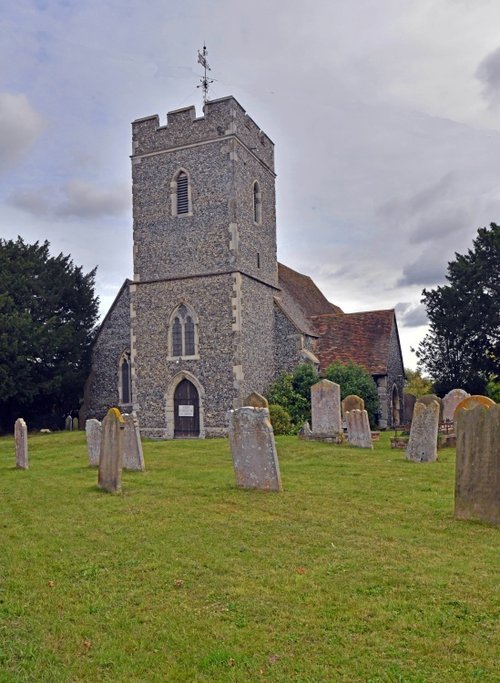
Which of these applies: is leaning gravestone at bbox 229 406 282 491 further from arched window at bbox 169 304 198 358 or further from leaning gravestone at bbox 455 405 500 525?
arched window at bbox 169 304 198 358

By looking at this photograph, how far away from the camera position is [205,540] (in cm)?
592

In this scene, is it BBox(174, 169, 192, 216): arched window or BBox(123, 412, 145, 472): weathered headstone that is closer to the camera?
BBox(123, 412, 145, 472): weathered headstone

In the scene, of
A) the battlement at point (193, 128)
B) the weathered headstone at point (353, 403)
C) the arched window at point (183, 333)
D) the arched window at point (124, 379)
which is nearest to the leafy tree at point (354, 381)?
the weathered headstone at point (353, 403)

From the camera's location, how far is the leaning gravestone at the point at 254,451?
8.38 metres

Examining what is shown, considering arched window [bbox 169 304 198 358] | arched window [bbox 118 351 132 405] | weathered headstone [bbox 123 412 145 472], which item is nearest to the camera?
weathered headstone [bbox 123 412 145 472]

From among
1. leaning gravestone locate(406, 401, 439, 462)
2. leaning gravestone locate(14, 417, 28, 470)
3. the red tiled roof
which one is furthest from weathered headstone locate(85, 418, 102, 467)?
the red tiled roof

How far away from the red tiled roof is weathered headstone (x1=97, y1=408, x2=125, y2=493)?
49.5 feet

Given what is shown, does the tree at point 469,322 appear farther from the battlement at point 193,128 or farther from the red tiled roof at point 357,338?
the battlement at point 193,128

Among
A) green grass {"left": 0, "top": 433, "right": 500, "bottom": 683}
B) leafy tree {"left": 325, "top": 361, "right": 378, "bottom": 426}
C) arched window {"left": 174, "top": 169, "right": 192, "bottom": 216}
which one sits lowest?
green grass {"left": 0, "top": 433, "right": 500, "bottom": 683}

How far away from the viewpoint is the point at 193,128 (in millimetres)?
21031

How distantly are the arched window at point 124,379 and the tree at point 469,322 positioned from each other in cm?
1421

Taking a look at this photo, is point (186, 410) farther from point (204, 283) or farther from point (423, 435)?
point (423, 435)

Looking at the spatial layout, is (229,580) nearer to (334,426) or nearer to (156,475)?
(156,475)

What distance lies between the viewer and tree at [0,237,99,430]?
22516 millimetres
